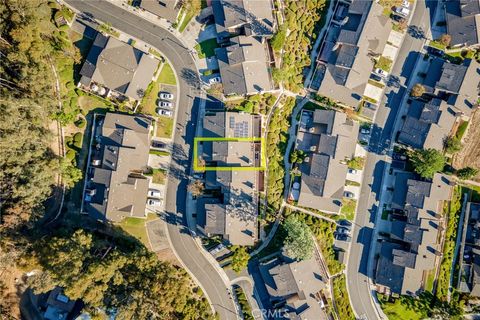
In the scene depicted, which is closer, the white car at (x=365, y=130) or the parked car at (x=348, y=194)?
the parked car at (x=348, y=194)

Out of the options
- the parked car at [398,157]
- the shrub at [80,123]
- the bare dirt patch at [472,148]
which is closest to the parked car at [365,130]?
the parked car at [398,157]

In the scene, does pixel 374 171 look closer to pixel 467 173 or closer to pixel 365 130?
pixel 365 130

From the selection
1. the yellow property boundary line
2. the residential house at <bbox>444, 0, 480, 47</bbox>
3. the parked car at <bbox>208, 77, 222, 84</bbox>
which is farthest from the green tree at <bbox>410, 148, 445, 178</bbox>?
the parked car at <bbox>208, 77, 222, 84</bbox>

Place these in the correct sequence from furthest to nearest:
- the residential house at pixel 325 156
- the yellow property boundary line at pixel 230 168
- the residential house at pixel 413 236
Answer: the residential house at pixel 413 236, the residential house at pixel 325 156, the yellow property boundary line at pixel 230 168

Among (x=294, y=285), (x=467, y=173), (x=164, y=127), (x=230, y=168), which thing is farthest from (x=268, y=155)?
(x=467, y=173)

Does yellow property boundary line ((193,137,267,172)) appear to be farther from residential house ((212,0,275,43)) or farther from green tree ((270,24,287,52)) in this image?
residential house ((212,0,275,43))

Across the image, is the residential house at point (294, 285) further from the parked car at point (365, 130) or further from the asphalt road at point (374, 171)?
the parked car at point (365, 130)

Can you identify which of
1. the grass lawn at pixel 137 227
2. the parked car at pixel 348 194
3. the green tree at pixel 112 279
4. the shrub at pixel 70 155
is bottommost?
the green tree at pixel 112 279
